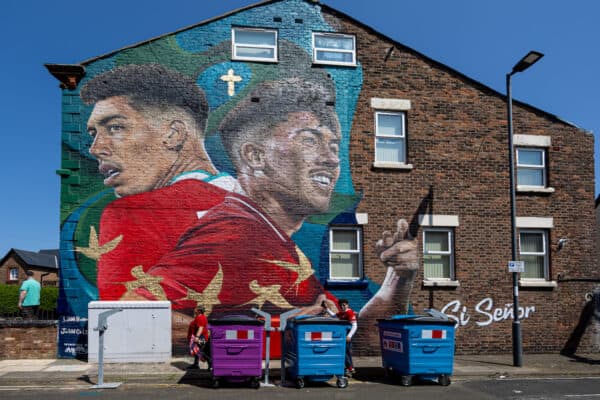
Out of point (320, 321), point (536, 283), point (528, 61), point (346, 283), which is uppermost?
point (528, 61)

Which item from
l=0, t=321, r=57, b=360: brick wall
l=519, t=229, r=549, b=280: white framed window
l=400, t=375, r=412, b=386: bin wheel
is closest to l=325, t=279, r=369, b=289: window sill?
l=400, t=375, r=412, b=386: bin wheel

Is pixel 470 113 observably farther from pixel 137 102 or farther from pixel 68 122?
pixel 68 122

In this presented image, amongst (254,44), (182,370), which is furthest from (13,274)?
(182,370)

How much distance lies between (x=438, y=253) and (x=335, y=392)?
6204 millimetres

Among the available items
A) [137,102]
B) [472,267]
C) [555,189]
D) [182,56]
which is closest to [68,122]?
[137,102]

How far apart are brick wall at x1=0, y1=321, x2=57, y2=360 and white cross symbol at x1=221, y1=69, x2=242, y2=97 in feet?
23.5

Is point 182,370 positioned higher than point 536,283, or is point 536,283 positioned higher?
point 536,283

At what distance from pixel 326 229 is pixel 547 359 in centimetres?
645

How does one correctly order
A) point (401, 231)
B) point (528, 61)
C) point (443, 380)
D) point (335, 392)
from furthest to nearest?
1. point (401, 231)
2. point (528, 61)
3. point (443, 380)
4. point (335, 392)

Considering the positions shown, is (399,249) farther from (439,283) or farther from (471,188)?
(471,188)

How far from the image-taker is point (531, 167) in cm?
1611

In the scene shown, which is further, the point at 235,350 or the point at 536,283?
Result: the point at 536,283

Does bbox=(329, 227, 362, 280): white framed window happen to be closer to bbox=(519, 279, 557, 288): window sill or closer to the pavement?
the pavement

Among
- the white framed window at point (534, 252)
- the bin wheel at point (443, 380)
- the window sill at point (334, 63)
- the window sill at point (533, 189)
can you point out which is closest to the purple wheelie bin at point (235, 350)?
the bin wheel at point (443, 380)
